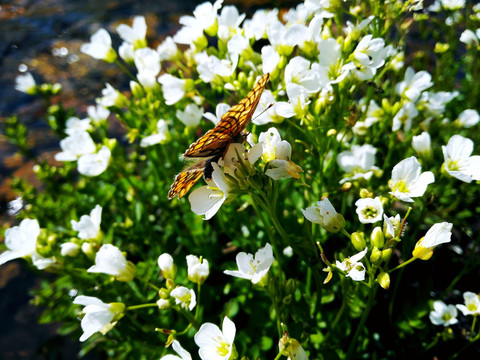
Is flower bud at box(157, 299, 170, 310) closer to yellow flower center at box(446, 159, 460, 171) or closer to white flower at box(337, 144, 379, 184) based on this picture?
white flower at box(337, 144, 379, 184)

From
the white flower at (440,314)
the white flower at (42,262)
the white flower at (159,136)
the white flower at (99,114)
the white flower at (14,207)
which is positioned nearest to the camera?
the white flower at (42,262)

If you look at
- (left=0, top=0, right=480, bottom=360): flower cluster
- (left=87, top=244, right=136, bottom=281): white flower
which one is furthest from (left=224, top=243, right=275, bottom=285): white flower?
(left=87, top=244, right=136, bottom=281): white flower

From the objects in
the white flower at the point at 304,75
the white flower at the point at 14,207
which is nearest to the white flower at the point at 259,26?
the white flower at the point at 304,75

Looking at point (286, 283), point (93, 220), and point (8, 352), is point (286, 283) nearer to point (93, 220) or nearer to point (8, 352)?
point (93, 220)

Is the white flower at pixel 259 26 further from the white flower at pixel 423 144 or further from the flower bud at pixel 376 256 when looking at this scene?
the flower bud at pixel 376 256

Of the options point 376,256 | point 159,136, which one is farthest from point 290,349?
point 159,136
